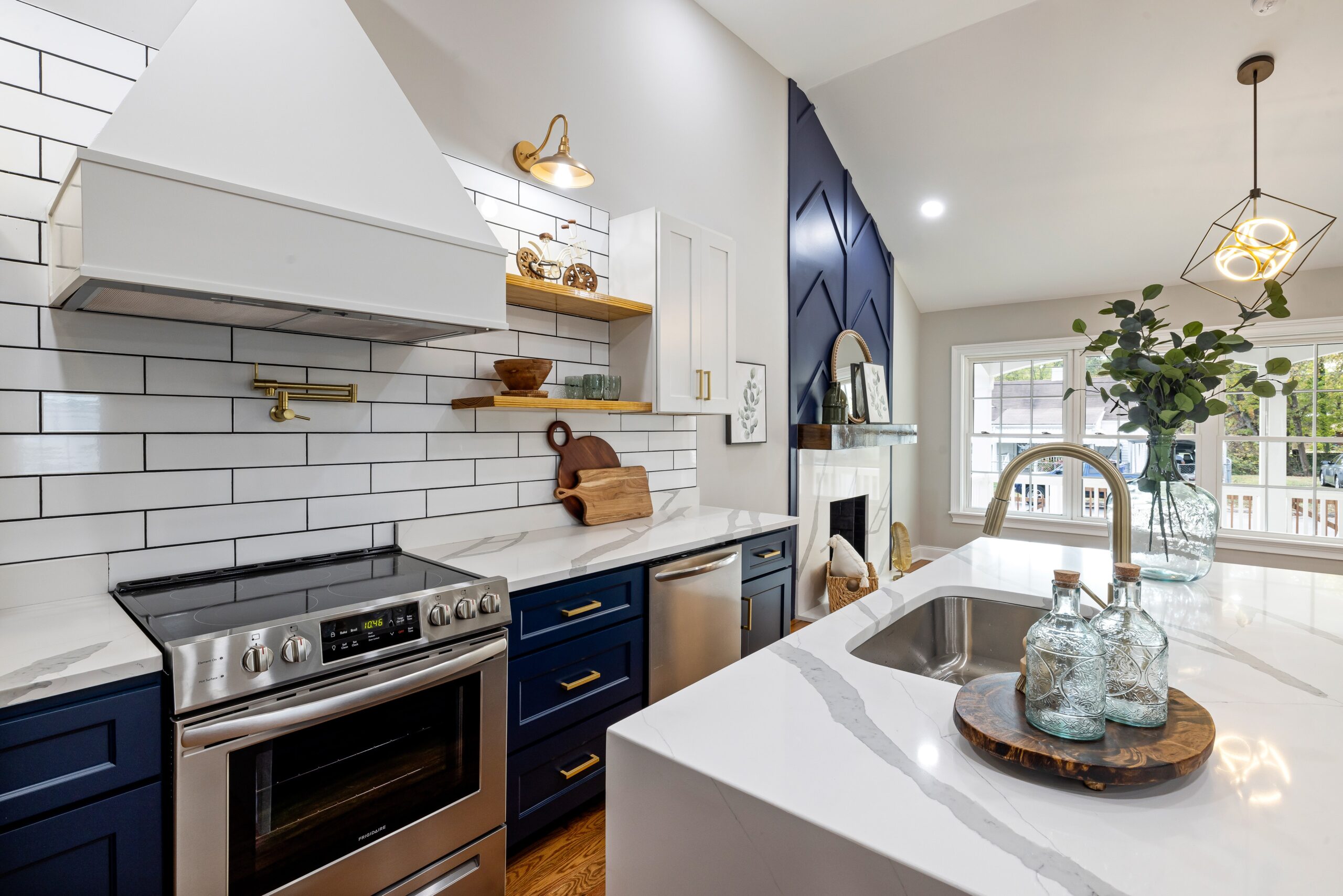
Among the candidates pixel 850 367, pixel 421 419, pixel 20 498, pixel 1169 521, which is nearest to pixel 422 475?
pixel 421 419

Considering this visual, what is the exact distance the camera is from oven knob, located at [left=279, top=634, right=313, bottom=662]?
127 cm

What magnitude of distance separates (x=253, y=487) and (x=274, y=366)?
0.34m

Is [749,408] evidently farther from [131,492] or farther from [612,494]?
[131,492]

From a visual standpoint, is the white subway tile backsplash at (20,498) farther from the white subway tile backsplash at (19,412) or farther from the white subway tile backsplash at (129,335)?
the white subway tile backsplash at (129,335)

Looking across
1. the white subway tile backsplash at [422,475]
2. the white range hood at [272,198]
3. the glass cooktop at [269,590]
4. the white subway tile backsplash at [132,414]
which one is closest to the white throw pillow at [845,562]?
the white subway tile backsplash at [422,475]

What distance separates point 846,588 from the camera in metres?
4.07

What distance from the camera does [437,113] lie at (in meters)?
2.23

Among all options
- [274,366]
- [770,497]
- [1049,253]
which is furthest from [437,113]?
[1049,253]

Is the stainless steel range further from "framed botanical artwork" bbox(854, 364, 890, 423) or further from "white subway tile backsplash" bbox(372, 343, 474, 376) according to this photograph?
"framed botanical artwork" bbox(854, 364, 890, 423)

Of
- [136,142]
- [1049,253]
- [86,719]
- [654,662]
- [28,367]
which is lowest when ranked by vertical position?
[654,662]

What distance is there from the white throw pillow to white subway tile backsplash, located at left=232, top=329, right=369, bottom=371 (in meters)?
3.14

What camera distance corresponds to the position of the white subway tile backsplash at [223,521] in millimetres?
1672

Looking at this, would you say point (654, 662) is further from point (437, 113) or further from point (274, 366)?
point (437, 113)

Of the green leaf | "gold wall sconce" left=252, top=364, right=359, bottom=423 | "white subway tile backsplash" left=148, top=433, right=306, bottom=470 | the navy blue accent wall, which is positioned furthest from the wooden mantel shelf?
"white subway tile backsplash" left=148, top=433, right=306, bottom=470
